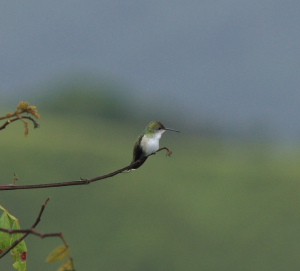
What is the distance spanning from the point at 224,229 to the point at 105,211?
17.6 feet

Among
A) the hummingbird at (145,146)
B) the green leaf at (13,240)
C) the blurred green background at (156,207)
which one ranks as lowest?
the blurred green background at (156,207)

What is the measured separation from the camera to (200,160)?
152 feet

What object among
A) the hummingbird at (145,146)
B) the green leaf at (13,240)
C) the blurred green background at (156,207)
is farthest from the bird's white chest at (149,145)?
the blurred green background at (156,207)

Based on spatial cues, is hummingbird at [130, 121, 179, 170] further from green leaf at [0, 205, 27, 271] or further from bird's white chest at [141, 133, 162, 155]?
green leaf at [0, 205, 27, 271]

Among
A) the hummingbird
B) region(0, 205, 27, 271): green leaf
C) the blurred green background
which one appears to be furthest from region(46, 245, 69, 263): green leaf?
the blurred green background

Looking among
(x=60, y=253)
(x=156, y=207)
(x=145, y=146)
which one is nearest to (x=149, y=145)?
(x=145, y=146)

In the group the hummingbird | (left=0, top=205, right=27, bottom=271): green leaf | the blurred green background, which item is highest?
the hummingbird

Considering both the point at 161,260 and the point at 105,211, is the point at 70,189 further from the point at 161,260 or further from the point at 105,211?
the point at 161,260

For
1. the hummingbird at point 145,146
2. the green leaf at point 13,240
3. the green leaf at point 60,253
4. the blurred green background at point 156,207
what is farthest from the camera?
the blurred green background at point 156,207

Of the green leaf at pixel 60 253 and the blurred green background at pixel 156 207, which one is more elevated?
the green leaf at pixel 60 253

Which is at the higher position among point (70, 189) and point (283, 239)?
point (70, 189)

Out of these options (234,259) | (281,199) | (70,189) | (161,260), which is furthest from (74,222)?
(281,199)

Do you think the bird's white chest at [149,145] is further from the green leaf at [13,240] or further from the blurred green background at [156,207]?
the blurred green background at [156,207]

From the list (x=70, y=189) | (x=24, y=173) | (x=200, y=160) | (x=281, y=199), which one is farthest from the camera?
(x=200, y=160)
